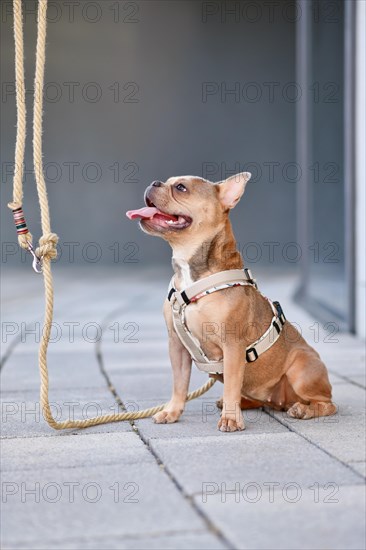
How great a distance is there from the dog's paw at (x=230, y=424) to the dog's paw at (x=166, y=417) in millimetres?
268

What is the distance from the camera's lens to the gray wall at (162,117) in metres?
16.8

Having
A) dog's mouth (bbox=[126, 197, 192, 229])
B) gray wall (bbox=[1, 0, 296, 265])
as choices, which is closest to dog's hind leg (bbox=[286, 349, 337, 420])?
dog's mouth (bbox=[126, 197, 192, 229])

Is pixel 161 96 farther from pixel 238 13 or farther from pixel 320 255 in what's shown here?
pixel 320 255

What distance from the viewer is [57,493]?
8.85 ft

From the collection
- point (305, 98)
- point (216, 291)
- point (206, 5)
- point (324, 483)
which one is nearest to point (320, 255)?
point (305, 98)

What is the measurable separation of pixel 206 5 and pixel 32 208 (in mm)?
5719

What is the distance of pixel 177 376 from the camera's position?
376 centimetres

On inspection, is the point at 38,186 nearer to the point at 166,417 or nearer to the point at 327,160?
the point at 166,417

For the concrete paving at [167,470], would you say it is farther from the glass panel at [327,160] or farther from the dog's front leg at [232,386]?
the glass panel at [327,160]

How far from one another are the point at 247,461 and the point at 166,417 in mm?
772

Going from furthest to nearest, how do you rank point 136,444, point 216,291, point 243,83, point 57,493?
point 243,83 → point 216,291 → point 136,444 → point 57,493

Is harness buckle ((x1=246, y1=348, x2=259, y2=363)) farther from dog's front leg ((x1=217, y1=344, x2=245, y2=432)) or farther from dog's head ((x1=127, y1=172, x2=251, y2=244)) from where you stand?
dog's head ((x1=127, y1=172, x2=251, y2=244))

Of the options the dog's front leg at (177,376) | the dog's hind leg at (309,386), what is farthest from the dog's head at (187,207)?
the dog's hind leg at (309,386)

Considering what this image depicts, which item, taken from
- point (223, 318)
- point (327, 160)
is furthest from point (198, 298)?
point (327, 160)
